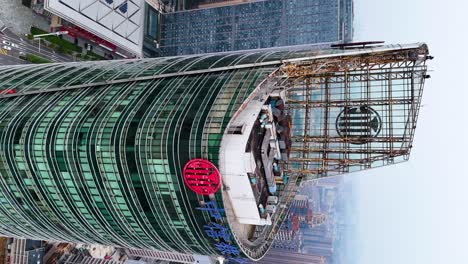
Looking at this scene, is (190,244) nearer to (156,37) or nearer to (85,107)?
(85,107)

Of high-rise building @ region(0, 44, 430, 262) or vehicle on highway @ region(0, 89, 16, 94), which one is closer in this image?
high-rise building @ region(0, 44, 430, 262)

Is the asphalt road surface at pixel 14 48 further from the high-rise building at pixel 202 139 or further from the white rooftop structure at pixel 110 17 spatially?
the high-rise building at pixel 202 139

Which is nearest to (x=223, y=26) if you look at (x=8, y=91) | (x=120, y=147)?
(x=8, y=91)

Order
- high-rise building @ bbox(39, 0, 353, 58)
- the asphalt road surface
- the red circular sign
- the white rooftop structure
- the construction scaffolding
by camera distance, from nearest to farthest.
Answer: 1. the red circular sign
2. the construction scaffolding
3. the asphalt road surface
4. the white rooftop structure
5. high-rise building @ bbox(39, 0, 353, 58)

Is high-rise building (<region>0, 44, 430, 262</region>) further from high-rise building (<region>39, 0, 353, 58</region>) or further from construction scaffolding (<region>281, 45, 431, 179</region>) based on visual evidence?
A: high-rise building (<region>39, 0, 353, 58</region>)

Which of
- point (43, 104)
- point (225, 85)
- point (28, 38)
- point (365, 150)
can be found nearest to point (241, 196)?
point (225, 85)

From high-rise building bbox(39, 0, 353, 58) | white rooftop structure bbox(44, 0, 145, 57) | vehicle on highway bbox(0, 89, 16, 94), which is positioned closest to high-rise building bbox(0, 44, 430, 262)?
vehicle on highway bbox(0, 89, 16, 94)

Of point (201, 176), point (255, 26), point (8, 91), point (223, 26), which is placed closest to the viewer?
point (201, 176)

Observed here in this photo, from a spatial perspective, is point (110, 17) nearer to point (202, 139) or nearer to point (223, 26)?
point (223, 26)
